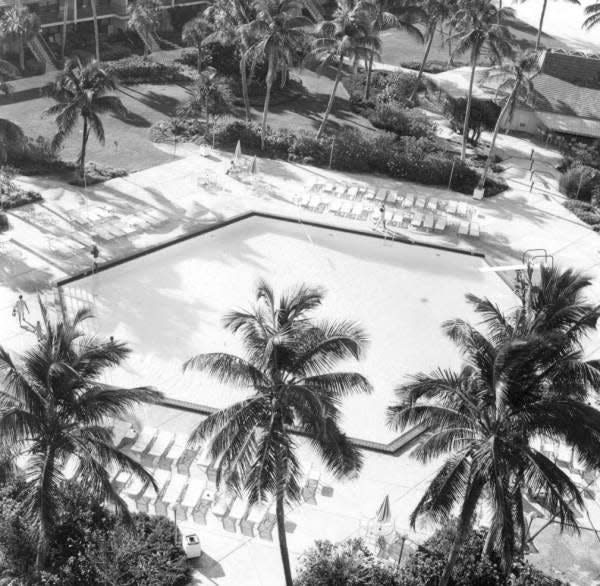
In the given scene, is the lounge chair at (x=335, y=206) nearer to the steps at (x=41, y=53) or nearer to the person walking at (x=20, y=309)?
the person walking at (x=20, y=309)

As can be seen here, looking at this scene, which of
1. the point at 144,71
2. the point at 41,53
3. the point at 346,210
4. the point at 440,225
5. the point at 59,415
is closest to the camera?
the point at 59,415

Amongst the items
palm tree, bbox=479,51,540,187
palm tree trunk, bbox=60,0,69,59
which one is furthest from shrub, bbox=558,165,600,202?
palm tree trunk, bbox=60,0,69,59


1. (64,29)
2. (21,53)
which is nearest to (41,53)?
(64,29)

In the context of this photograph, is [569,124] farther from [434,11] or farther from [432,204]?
[432,204]

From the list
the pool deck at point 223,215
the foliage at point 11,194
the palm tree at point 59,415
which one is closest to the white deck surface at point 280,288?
the pool deck at point 223,215

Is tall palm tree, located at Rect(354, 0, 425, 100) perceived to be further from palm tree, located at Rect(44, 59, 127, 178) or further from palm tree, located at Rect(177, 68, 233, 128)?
palm tree, located at Rect(44, 59, 127, 178)

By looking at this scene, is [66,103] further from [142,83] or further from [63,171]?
[142,83]
